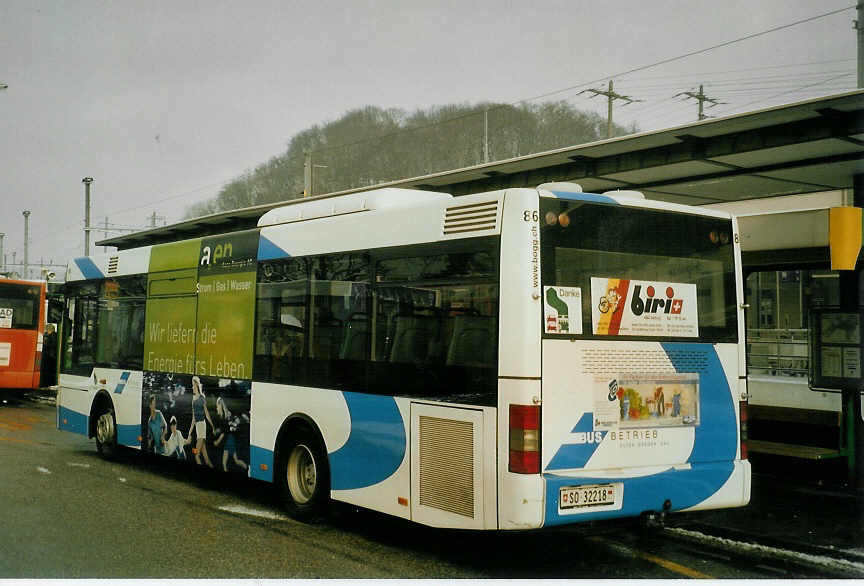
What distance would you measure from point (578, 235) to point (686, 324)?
1.20 m

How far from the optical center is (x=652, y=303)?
6641 millimetres

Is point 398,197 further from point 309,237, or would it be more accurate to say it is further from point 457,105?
point 457,105

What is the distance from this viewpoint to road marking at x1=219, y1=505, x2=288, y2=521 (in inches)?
336

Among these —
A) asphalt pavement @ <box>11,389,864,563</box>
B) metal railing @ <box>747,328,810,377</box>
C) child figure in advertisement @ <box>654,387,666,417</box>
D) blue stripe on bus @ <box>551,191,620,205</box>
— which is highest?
blue stripe on bus @ <box>551,191,620,205</box>

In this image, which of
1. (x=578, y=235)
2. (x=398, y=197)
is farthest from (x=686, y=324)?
(x=398, y=197)

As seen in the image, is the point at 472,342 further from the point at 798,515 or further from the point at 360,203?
the point at 798,515

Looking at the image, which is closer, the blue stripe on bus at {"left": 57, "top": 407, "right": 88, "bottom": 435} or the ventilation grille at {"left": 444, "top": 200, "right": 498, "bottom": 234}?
the ventilation grille at {"left": 444, "top": 200, "right": 498, "bottom": 234}

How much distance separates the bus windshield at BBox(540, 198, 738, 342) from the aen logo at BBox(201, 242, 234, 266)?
15.2 ft

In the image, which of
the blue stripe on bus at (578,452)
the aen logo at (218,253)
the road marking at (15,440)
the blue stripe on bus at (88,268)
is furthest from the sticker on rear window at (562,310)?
the road marking at (15,440)

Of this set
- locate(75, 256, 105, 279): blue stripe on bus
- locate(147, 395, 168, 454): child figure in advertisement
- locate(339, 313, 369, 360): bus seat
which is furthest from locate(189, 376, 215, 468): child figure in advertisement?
locate(75, 256, 105, 279): blue stripe on bus

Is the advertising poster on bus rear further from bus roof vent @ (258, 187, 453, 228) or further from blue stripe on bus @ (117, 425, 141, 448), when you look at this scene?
blue stripe on bus @ (117, 425, 141, 448)

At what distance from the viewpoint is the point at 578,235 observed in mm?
6371

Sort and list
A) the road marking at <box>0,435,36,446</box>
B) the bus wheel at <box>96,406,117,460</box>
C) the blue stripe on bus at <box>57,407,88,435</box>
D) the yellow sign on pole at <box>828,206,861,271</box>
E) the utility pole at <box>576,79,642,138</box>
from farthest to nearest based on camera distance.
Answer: the road marking at <box>0,435,36,446</box>
the utility pole at <box>576,79,642,138</box>
the blue stripe on bus at <box>57,407,88,435</box>
the bus wheel at <box>96,406,117,460</box>
the yellow sign on pole at <box>828,206,861,271</box>

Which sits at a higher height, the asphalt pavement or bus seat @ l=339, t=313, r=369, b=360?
bus seat @ l=339, t=313, r=369, b=360
